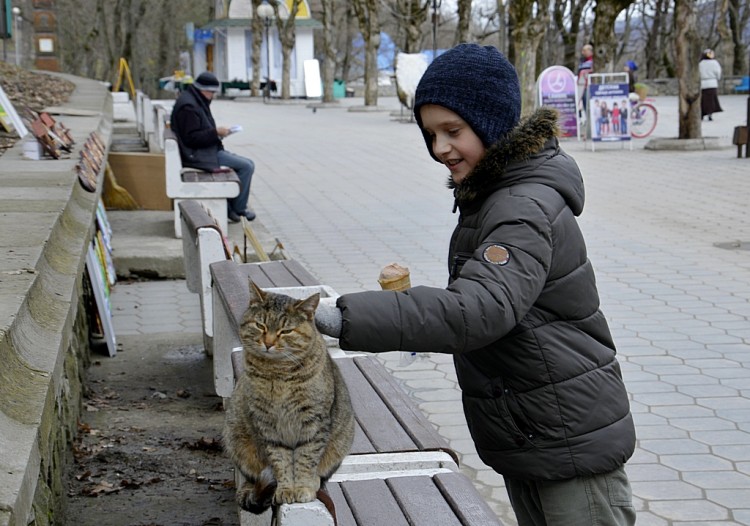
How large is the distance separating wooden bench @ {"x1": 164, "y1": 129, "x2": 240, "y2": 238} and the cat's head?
8.39m

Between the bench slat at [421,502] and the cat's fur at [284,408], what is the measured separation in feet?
0.86

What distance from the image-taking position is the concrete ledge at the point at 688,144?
72.5 ft

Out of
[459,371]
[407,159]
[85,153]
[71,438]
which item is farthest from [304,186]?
[459,371]

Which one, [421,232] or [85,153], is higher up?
[85,153]

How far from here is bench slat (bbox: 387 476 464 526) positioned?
309cm

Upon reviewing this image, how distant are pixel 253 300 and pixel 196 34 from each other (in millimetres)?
67544

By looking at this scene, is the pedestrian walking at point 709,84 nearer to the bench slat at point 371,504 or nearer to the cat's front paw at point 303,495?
Answer: the bench slat at point 371,504

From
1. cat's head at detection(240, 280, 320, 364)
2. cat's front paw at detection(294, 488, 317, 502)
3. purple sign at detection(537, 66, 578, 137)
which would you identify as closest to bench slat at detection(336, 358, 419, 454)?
cat's front paw at detection(294, 488, 317, 502)

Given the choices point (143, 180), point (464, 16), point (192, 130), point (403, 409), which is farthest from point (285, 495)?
point (464, 16)

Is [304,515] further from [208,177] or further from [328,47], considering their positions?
[328,47]

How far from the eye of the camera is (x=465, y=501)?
3201mm

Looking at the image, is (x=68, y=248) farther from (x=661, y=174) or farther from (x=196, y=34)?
(x=196, y=34)

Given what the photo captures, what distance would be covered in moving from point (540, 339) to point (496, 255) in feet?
1.14

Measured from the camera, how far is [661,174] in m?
18.1
